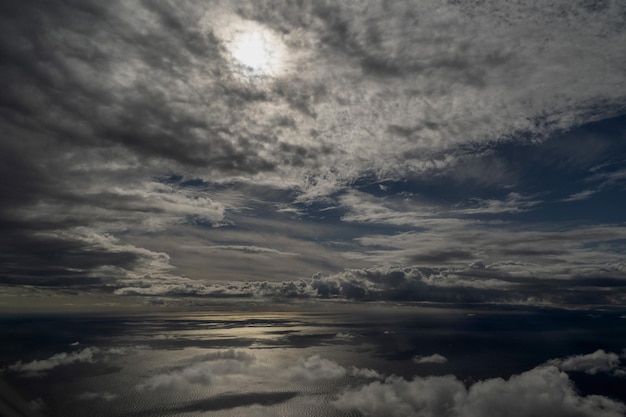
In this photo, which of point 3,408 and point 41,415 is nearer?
point 3,408

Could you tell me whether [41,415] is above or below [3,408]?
below
